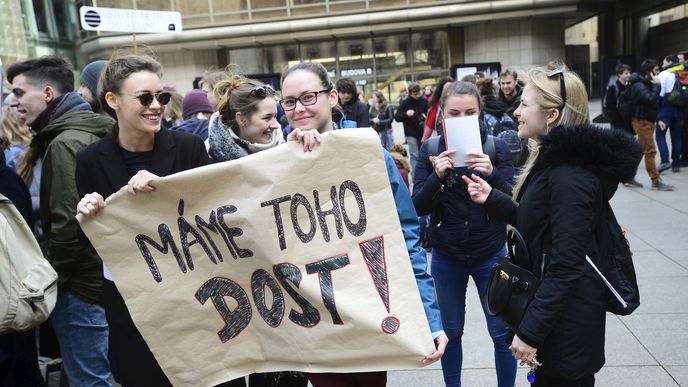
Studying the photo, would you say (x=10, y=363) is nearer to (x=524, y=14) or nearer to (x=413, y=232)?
(x=413, y=232)

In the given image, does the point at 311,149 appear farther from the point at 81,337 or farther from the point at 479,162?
the point at 81,337

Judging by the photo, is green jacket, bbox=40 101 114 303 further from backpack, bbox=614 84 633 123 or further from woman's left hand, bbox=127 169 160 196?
backpack, bbox=614 84 633 123

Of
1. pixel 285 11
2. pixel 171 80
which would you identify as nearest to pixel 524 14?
pixel 285 11

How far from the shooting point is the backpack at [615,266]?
230 centimetres

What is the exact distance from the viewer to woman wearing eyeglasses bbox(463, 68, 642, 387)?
2.21 metres

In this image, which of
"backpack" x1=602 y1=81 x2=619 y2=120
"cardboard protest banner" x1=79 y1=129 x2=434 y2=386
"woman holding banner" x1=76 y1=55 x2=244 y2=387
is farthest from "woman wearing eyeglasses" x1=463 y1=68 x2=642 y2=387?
"backpack" x1=602 y1=81 x2=619 y2=120

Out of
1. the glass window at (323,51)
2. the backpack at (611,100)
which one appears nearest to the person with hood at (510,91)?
the backpack at (611,100)

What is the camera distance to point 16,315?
2445 mm

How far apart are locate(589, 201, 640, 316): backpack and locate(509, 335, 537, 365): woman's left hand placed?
0.38 m

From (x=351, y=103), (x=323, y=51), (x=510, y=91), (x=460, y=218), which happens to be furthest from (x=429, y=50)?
(x=460, y=218)

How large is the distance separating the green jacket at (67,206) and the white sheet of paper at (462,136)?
192 cm

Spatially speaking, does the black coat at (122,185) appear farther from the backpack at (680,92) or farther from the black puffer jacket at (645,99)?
the backpack at (680,92)

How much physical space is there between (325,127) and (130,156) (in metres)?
0.91

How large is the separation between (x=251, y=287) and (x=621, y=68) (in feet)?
32.9
